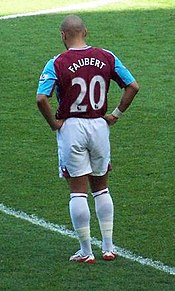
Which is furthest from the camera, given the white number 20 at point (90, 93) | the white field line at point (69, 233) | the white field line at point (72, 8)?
the white field line at point (72, 8)

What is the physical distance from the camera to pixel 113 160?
10.8 metres

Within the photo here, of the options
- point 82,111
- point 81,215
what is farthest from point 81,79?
point 81,215

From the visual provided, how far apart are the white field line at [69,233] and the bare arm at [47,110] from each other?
1.12 m

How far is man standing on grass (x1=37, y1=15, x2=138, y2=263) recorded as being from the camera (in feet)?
23.5

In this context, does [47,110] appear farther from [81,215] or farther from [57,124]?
[81,215]

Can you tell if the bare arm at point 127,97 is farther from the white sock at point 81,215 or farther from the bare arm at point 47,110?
the white sock at point 81,215

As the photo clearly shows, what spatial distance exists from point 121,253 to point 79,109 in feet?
3.90

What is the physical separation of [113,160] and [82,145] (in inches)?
141

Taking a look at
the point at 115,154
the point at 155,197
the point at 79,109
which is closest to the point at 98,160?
the point at 79,109

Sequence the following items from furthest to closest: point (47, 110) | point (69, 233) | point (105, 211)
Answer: point (69, 233) < point (105, 211) < point (47, 110)

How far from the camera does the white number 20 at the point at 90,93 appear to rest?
7195mm

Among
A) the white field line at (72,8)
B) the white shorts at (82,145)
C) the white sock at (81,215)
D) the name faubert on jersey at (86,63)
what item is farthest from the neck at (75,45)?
the white field line at (72,8)

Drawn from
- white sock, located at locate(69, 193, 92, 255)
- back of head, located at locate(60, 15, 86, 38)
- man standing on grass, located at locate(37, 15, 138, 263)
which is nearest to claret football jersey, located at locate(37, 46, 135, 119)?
man standing on grass, located at locate(37, 15, 138, 263)

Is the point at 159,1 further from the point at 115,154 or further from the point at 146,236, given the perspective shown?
the point at 146,236
